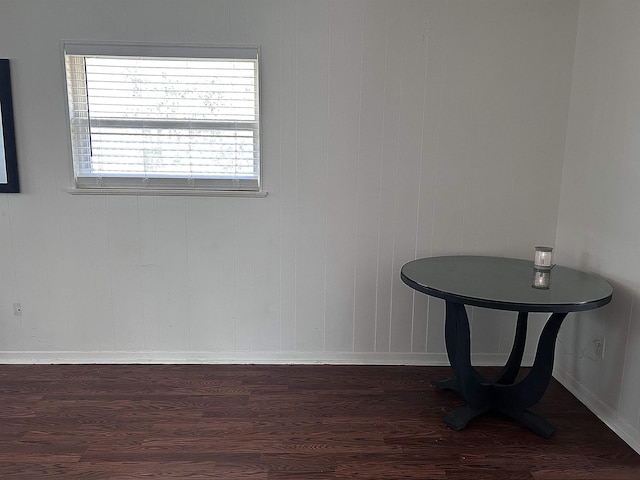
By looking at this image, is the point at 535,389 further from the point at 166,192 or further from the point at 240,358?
the point at 166,192

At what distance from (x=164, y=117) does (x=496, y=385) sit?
7.68ft

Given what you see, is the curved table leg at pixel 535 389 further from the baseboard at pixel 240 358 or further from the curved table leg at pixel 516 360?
the baseboard at pixel 240 358

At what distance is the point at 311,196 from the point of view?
8.82 feet

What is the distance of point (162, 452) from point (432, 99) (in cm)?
230

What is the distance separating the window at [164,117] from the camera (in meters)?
2.57

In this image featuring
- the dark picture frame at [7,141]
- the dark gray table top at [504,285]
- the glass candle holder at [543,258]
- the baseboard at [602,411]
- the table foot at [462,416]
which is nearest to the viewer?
the dark gray table top at [504,285]

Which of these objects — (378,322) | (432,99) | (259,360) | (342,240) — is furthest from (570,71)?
(259,360)

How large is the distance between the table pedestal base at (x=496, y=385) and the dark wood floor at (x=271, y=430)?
0.22 ft

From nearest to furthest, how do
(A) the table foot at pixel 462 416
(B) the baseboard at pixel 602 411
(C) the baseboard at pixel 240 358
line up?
(B) the baseboard at pixel 602 411
(A) the table foot at pixel 462 416
(C) the baseboard at pixel 240 358

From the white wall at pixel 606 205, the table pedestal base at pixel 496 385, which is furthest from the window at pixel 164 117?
the white wall at pixel 606 205

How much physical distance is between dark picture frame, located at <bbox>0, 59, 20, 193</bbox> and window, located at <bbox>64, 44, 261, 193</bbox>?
330 millimetres

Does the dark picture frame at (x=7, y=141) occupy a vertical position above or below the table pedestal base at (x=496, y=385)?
above

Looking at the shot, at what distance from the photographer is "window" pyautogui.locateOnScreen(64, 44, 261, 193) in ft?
8.42

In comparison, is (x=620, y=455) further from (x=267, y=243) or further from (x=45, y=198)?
(x=45, y=198)
